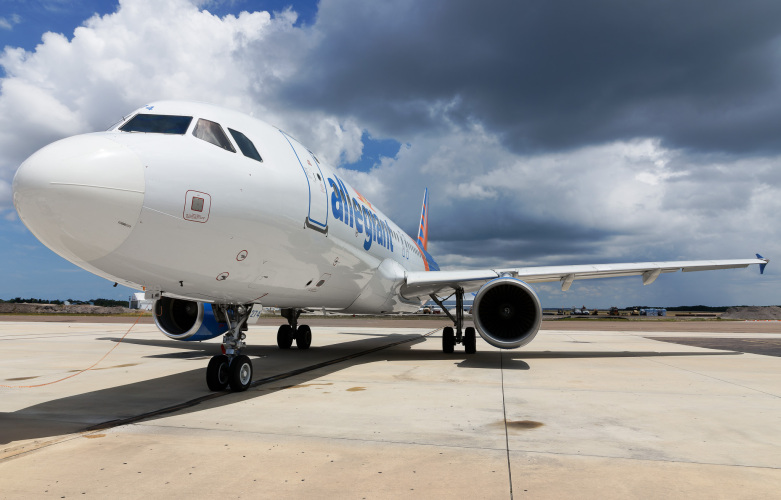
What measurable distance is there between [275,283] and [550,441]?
426cm

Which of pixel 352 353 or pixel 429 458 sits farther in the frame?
pixel 352 353

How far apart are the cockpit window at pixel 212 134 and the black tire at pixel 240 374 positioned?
3.11 m

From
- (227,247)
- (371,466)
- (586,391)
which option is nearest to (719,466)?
(371,466)

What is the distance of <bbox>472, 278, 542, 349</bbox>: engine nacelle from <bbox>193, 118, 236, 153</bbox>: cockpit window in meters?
6.00

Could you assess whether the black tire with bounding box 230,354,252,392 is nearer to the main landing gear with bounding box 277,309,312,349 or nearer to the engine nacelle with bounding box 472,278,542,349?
the engine nacelle with bounding box 472,278,542,349

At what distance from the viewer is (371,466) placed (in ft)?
12.1

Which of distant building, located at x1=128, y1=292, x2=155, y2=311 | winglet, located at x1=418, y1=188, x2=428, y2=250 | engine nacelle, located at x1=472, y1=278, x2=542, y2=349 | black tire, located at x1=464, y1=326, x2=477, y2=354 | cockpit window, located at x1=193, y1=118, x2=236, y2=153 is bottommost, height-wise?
black tire, located at x1=464, y1=326, x2=477, y2=354

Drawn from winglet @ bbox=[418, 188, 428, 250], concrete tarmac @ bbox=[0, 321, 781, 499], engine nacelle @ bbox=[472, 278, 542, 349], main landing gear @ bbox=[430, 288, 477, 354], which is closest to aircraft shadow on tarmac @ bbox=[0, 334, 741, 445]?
concrete tarmac @ bbox=[0, 321, 781, 499]

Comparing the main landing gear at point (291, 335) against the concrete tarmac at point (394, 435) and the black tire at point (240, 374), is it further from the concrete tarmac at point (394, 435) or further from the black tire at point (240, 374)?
the black tire at point (240, 374)

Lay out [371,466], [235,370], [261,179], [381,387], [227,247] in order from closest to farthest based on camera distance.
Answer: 1. [371,466]
2. [227,247]
3. [261,179]
4. [235,370]
5. [381,387]

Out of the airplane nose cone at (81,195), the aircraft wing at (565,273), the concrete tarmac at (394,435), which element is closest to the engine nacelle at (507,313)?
the concrete tarmac at (394,435)

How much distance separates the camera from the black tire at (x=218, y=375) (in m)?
6.98

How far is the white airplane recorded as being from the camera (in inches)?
172

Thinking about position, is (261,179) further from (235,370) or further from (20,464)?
(20,464)
